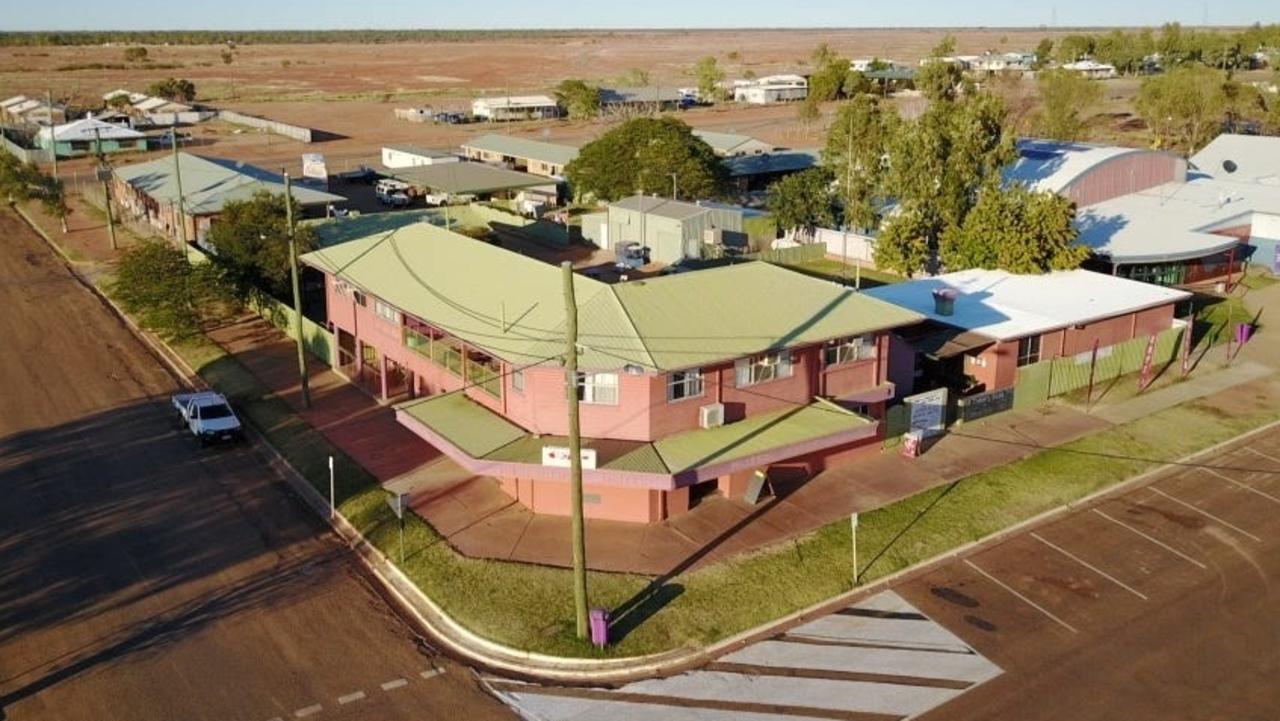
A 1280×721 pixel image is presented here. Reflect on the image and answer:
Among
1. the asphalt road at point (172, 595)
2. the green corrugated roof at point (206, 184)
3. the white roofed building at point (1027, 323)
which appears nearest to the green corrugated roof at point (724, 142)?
the green corrugated roof at point (206, 184)

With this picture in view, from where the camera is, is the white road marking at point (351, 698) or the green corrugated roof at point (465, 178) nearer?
the white road marking at point (351, 698)

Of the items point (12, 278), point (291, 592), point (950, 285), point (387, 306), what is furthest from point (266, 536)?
point (12, 278)

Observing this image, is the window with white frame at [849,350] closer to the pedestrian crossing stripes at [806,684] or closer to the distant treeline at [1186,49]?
the pedestrian crossing stripes at [806,684]

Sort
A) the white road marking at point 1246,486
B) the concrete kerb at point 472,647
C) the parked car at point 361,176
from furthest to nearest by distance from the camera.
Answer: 1. the parked car at point 361,176
2. the white road marking at point 1246,486
3. the concrete kerb at point 472,647

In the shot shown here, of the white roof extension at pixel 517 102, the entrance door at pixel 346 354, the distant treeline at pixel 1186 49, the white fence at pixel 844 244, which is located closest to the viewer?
the entrance door at pixel 346 354

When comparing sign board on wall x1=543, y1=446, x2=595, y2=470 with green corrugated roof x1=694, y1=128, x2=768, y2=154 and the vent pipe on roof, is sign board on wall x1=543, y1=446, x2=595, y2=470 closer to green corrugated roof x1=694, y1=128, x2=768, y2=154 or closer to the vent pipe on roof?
the vent pipe on roof

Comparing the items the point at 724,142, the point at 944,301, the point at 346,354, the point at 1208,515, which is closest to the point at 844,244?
the point at 944,301
